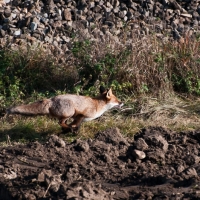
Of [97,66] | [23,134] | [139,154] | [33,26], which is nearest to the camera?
[139,154]

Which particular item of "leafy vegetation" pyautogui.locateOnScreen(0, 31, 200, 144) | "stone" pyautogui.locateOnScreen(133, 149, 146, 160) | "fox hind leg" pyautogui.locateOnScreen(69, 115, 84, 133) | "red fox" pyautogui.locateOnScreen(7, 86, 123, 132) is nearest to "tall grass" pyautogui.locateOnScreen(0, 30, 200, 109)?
"leafy vegetation" pyautogui.locateOnScreen(0, 31, 200, 144)

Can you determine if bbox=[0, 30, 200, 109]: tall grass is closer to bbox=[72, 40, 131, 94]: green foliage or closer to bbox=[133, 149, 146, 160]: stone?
bbox=[72, 40, 131, 94]: green foliage

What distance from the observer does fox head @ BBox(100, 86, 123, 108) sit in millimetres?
10164

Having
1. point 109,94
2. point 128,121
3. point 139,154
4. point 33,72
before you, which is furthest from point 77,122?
point 139,154

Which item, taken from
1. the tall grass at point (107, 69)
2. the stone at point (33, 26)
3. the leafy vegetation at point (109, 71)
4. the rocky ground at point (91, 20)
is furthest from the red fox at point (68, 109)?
the stone at point (33, 26)

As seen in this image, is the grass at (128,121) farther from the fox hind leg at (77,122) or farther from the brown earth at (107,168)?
the brown earth at (107,168)

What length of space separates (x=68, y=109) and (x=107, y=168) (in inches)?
92.5

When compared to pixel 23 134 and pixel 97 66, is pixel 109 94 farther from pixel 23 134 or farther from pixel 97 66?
pixel 23 134

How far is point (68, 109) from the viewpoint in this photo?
9.45 m

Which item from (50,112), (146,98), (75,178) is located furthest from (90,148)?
(146,98)

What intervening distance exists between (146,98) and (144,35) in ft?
4.78

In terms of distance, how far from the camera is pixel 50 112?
946cm

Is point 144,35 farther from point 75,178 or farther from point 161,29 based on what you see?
point 75,178

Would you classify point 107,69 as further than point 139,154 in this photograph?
Yes
